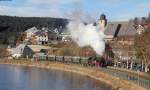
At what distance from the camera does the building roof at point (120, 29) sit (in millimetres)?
110931

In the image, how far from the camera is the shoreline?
4829cm

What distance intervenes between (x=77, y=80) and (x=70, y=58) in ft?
80.0

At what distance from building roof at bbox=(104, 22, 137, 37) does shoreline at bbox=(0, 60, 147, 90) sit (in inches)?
1047

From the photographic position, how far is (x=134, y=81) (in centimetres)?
4709

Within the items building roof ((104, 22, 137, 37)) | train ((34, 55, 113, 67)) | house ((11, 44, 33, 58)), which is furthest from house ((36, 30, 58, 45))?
train ((34, 55, 113, 67))

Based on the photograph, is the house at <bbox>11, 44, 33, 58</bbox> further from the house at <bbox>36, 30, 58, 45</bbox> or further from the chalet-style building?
the house at <bbox>36, 30, 58, 45</bbox>

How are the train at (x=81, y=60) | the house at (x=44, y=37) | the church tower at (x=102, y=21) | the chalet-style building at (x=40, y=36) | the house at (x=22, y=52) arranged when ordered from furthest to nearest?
the house at (x=44, y=37), the chalet-style building at (x=40, y=36), the church tower at (x=102, y=21), the house at (x=22, y=52), the train at (x=81, y=60)

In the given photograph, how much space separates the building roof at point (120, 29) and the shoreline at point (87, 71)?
26.6 meters

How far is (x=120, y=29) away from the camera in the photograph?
114250 millimetres

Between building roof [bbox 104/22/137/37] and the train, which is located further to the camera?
building roof [bbox 104/22/137/37]

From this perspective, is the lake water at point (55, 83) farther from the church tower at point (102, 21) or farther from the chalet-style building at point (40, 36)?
the chalet-style building at point (40, 36)

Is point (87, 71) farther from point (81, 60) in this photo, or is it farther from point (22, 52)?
point (22, 52)

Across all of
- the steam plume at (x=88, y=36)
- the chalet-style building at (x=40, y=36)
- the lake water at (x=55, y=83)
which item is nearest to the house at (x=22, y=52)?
the steam plume at (x=88, y=36)

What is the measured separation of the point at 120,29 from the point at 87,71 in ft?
153
